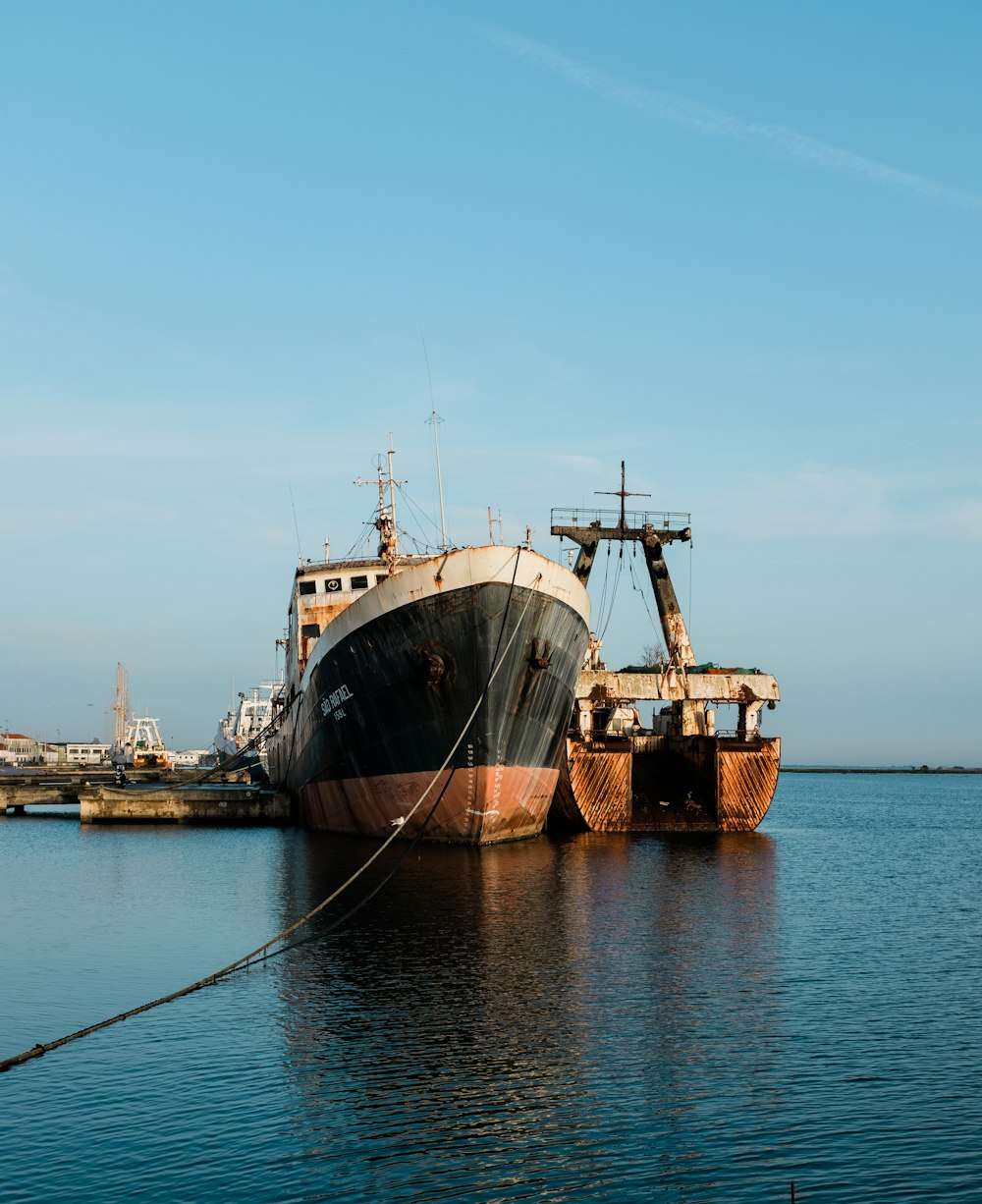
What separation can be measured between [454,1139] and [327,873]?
2013cm

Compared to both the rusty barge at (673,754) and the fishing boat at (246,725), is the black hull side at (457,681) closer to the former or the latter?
the rusty barge at (673,754)

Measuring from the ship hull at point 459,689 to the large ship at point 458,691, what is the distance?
4cm

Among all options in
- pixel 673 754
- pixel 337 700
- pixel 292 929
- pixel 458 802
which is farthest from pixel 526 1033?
pixel 673 754

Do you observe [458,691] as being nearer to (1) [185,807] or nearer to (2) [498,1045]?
(2) [498,1045]

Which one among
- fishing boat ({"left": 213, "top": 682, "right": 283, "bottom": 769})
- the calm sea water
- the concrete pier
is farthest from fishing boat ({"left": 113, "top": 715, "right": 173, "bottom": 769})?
the calm sea water

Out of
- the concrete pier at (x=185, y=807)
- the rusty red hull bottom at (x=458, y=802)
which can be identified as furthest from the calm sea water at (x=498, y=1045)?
the concrete pier at (x=185, y=807)

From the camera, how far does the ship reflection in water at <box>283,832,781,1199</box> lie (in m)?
11.1

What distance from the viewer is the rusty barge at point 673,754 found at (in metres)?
45.5

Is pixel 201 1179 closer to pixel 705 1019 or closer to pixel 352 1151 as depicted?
pixel 352 1151

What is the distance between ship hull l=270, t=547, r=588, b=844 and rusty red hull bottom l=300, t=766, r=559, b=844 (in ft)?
0.15

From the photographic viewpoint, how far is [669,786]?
52594 mm

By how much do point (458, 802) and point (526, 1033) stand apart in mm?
18907

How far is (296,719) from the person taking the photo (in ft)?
166

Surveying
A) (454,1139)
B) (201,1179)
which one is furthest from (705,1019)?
(201,1179)
